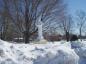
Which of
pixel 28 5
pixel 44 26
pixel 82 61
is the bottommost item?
pixel 82 61

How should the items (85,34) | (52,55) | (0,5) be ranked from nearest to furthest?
(52,55)
(0,5)
(85,34)

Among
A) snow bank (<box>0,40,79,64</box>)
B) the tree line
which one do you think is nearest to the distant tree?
the tree line

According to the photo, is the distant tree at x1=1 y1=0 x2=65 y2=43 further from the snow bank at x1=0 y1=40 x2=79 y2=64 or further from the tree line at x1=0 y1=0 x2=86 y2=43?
the snow bank at x1=0 y1=40 x2=79 y2=64

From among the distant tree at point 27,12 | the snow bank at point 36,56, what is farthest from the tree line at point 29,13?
the snow bank at point 36,56

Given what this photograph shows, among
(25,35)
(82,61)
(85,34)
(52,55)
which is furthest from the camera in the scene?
(85,34)

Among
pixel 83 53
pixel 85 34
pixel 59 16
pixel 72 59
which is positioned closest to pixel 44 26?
pixel 59 16

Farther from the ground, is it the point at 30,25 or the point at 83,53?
the point at 30,25

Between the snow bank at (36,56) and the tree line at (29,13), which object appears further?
the tree line at (29,13)

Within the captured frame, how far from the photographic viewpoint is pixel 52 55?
25.9 ft

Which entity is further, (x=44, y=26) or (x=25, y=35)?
(x=44, y=26)

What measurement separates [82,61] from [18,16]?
18528 mm

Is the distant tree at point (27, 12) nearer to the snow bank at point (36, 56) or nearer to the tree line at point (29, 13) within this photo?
the tree line at point (29, 13)

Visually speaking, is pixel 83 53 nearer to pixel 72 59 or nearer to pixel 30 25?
pixel 72 59

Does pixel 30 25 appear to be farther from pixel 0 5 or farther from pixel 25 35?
pixel 0 5
